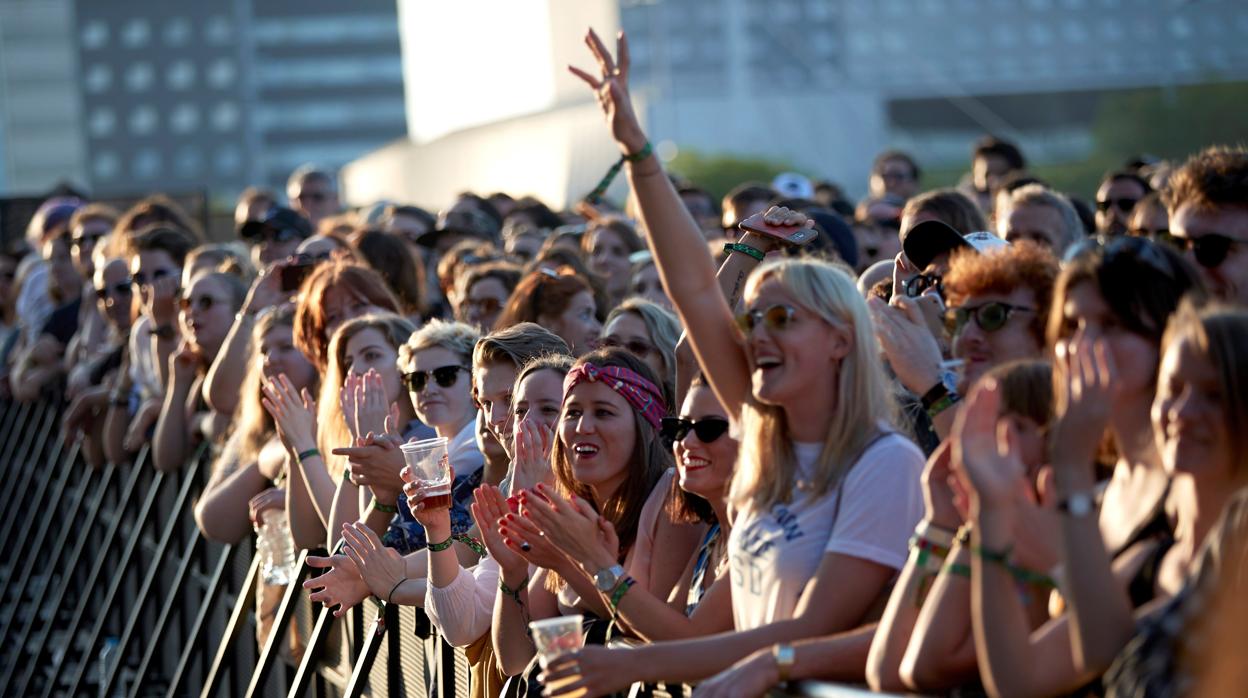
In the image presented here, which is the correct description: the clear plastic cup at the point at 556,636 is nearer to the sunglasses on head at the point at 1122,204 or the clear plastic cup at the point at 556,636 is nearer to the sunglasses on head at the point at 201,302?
the sunglasses on head at the point at 1122,204

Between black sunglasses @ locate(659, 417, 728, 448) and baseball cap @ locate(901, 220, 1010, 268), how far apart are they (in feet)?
2.91

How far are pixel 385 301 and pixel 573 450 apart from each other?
2.98m

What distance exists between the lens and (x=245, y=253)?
11.0m

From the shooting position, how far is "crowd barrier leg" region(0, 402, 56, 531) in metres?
→ 14.0

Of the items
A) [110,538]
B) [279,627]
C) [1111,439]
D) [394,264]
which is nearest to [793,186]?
[394,264]

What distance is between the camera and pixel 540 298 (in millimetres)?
7500

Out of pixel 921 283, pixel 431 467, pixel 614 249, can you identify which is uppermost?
pixel 921 283

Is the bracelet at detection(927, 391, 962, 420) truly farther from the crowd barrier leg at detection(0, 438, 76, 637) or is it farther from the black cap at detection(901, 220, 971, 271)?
the crowd barrier leg at detection(0, 438, 76, 637)

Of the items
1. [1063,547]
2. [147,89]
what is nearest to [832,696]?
[1063,547]

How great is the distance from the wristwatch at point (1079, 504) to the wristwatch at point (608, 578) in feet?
4.93

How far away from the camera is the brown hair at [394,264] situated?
9.18 m

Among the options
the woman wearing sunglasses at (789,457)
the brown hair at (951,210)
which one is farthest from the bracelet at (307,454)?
the woman wearing sunglasses at (789,457)

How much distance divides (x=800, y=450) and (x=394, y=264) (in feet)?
16.5

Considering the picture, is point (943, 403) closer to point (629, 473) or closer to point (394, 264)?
point (629, 473)
